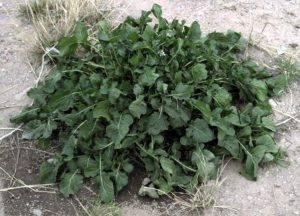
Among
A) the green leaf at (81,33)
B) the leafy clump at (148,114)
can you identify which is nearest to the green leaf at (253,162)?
the leafy clump at (148,114)

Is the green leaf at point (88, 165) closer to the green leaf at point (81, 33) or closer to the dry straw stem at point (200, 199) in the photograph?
the dry straw stem at point (200, 199)

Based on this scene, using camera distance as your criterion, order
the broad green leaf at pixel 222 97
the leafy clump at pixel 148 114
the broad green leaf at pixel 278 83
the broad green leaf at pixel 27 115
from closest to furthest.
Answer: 1. the leafy clump at pixel 148 114
2. the broad green leaf at pixel 222 97
3. the broad green leaf at pixel 27 115
4. the broad green leaf at pixel 278 83

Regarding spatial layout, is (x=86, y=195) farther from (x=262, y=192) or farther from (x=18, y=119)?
(x=262, y=192)

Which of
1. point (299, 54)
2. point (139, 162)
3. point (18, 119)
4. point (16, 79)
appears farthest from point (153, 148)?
point (299, 54)

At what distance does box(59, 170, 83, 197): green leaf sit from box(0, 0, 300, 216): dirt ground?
6cm

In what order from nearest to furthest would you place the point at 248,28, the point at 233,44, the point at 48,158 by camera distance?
the point at 48,158 < the point at 233,44 < the point at 248,28

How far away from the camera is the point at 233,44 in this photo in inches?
150

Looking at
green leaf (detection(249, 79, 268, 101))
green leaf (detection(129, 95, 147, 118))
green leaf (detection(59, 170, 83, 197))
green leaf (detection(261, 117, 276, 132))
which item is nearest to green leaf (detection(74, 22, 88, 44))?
green leaf (detection(129, 95, 147, 118))

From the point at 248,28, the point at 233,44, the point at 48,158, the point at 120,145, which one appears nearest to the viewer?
the point at 120,145

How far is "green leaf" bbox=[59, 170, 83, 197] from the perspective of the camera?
3.12 meters

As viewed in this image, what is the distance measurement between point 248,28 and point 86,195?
181cm

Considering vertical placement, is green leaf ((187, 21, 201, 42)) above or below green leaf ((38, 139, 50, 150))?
above

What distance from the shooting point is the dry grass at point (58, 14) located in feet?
13.1

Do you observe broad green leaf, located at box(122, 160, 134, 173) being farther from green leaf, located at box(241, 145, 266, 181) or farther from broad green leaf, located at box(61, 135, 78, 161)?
green leaf, located at box(241, 145, 266, 181)
